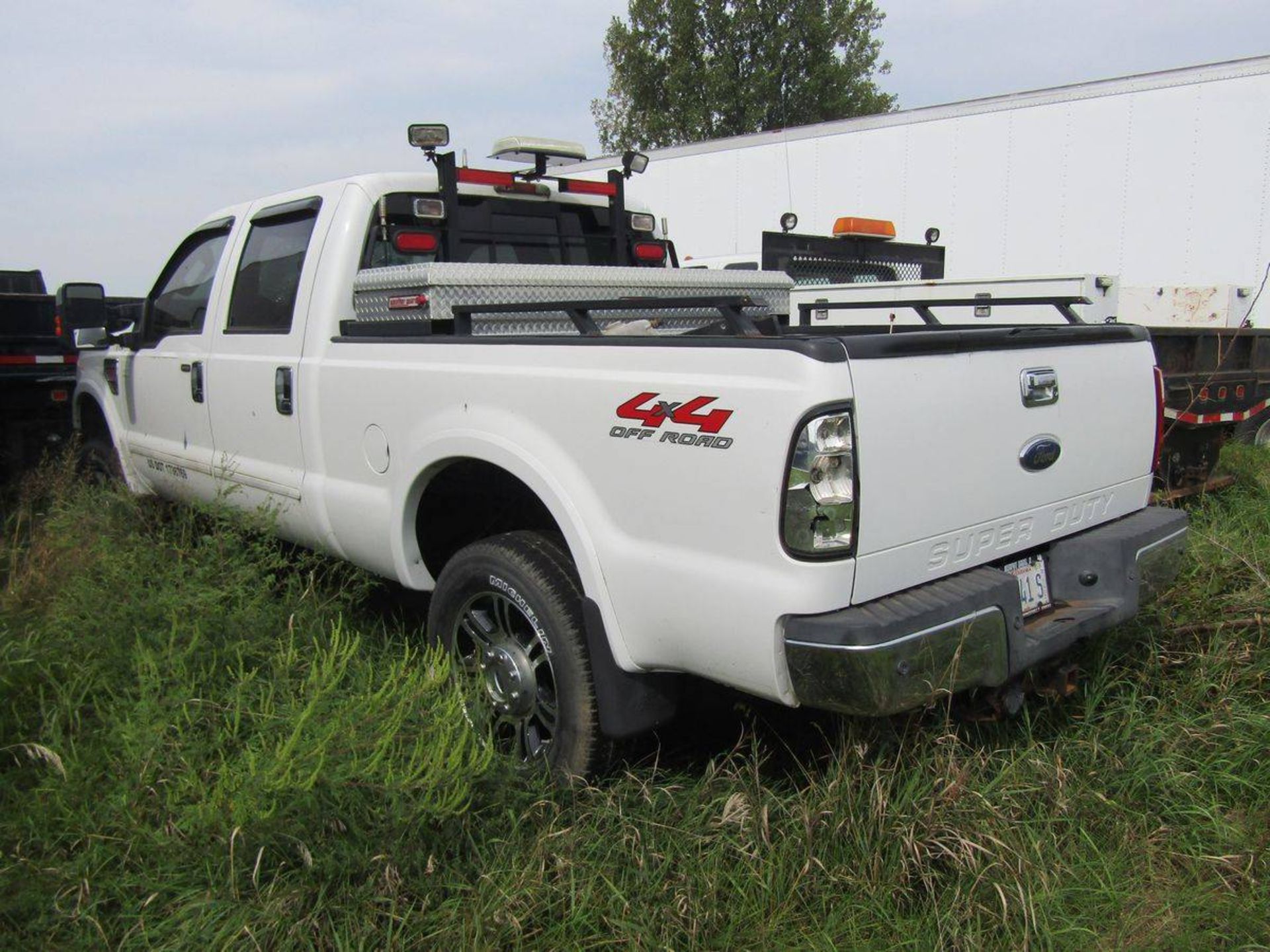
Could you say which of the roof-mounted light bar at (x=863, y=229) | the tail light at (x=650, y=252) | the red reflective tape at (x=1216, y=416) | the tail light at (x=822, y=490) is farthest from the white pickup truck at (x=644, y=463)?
the roof-mounted light bar at (x=863, y=229)

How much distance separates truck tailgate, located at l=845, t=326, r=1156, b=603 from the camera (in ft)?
7.95

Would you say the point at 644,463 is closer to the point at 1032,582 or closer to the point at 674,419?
the point at 674,419

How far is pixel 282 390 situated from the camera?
404cm

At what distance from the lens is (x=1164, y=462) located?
5488 millimetres

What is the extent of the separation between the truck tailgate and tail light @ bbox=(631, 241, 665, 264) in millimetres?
2465

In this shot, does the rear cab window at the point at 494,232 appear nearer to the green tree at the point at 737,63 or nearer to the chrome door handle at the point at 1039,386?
the chrome door handle at the point at 1039,386

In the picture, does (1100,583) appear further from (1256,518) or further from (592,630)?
(1256,518)

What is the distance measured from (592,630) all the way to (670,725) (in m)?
0.93

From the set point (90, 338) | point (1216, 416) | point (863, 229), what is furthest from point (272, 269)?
point (863, 229)

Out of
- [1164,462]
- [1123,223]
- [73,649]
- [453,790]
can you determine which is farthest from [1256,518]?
[1123,223]

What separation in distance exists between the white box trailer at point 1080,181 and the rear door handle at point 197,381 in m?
7.79

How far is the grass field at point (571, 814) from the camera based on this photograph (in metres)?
2.42

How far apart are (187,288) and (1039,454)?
409 cm

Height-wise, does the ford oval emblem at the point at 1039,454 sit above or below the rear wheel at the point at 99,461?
above
